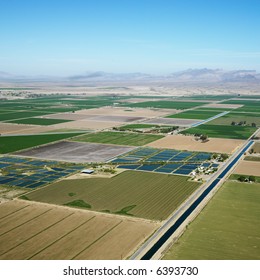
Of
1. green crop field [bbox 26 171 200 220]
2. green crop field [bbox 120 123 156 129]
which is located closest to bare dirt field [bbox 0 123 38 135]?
green crop field [bbox 120 123 156 129]

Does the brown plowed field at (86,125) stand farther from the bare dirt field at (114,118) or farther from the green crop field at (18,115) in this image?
the green crop field at (18,115)

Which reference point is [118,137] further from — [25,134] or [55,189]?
[55,189]

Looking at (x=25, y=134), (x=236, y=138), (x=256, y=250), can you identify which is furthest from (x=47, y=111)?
(x=256, y=250)

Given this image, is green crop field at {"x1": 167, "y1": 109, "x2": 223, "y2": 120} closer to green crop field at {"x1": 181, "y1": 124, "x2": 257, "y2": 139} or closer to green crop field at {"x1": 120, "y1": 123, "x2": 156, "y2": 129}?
green crop field at {"x1": 181, "y1": 124, "x2": 257, "y2": 139}

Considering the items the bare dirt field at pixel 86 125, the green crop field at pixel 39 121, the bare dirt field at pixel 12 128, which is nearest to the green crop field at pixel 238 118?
the bare dirt field at pixel 86 125

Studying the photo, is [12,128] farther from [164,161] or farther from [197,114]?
[197,114]

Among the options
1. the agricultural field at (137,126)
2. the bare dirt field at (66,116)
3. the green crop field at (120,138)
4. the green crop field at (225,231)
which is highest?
the bare dirt field at (66,116)

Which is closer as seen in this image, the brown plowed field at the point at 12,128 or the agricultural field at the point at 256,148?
the agricultural field at the point at 256,148
